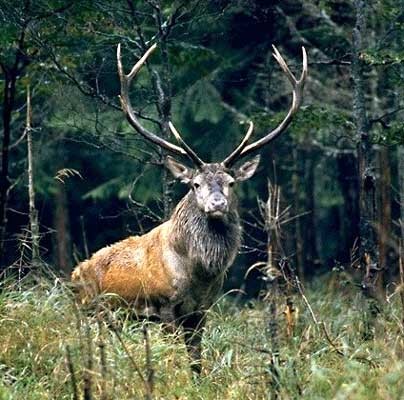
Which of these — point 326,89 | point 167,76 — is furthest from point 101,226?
point 167,76

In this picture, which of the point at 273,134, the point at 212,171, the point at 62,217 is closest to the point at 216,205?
the point at 212,171

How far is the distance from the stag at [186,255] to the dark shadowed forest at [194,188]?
292 millimetres

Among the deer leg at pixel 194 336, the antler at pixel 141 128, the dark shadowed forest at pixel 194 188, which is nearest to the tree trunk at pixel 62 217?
the dark shadowed forest at pixel 194 188

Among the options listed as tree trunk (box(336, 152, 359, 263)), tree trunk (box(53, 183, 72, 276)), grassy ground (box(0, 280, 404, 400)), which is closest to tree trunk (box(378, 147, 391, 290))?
tree trunk (box(336, 152, 359, 263))

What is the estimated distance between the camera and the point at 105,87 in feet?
46.4

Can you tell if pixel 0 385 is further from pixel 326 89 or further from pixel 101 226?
pixel 101 226

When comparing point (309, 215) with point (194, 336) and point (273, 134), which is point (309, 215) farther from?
point (194, 336)

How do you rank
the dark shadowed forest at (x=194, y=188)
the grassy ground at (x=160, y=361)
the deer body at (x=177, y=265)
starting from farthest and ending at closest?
the deer body at (x=177, y=265) < the dark shadowed forest at (x=194, y=188) < the grassy ground at (x=160, y=361)

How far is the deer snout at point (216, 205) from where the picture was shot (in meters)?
10.5

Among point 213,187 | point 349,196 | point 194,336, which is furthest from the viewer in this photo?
point 349,196

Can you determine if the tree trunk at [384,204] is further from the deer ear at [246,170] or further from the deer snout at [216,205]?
the deer snout at [216,205]

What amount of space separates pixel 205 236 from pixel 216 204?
1.40ft

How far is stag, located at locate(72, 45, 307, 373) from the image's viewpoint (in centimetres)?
1062

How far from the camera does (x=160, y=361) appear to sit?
8844 millimetres
